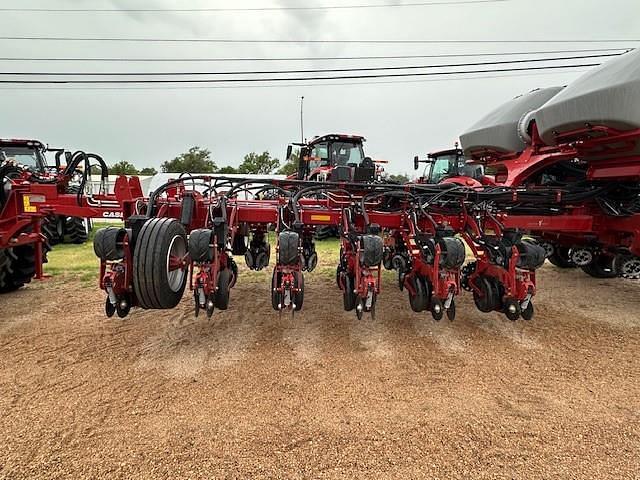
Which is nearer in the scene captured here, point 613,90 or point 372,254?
point 372,254

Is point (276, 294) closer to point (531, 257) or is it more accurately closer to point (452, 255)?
point (452, 255)

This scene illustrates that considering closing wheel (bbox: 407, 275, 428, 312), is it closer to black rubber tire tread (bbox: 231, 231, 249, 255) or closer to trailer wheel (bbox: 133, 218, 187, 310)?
trailer wheel (bbox: 133, 218, 187, 310)

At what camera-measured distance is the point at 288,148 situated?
1023 centimetres

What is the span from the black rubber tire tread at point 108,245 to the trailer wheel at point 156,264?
16cm

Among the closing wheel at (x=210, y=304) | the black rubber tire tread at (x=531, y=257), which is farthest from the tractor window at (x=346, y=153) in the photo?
the closing wheel at (x=210, y=304)

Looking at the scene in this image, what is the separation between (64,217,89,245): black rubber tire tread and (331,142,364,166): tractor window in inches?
244

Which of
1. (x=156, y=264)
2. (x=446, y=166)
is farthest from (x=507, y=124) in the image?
(x=446, y=166)

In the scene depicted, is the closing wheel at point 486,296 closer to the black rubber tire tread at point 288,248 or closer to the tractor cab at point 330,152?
the black rubber tire tread at point 288,248

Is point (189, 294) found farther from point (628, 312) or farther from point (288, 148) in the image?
point (288, 148)

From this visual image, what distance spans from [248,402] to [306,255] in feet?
7.48

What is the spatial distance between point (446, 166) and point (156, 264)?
29.2 feet

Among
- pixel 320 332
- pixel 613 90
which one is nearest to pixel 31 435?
pixel 320 332

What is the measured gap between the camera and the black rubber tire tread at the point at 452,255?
3.10 meters

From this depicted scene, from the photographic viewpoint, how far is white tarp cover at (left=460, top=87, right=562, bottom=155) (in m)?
5.09
